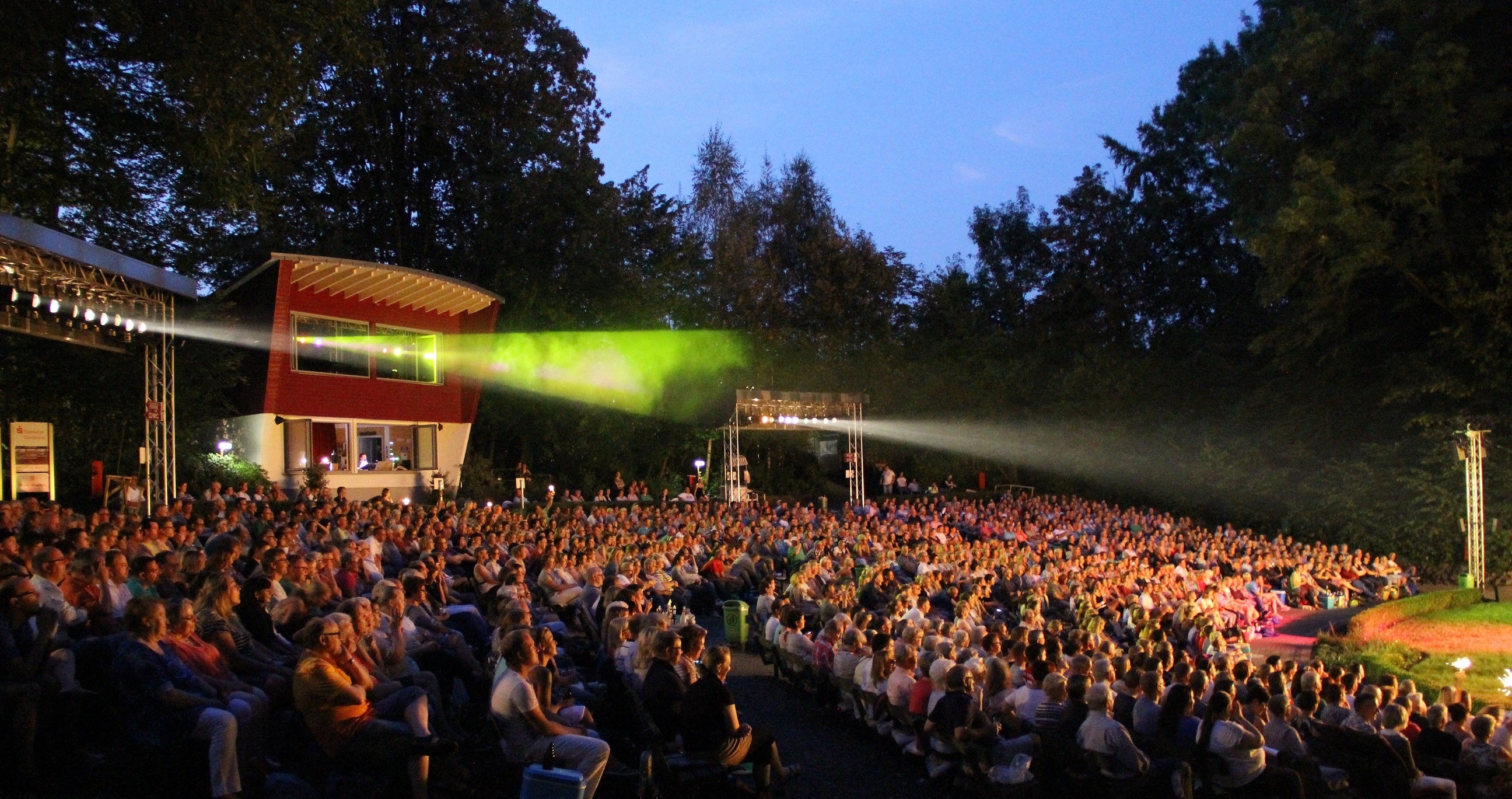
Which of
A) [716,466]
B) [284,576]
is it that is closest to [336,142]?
[716,466]

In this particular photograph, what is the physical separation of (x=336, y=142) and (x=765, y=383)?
44.1ft

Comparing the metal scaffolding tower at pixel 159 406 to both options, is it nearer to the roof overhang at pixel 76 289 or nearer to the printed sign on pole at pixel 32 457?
the roof overhang at pixel 76 289

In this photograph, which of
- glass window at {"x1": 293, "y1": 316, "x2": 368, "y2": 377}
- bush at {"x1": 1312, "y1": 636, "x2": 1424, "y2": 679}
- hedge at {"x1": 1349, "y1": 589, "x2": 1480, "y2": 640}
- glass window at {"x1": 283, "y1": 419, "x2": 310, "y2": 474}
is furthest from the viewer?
glass window at {"x1": 293, "y1": 316, "x2": 368, "y2": 377}

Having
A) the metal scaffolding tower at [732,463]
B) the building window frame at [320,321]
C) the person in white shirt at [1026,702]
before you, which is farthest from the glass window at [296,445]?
the person in white shirt at [1026,702]

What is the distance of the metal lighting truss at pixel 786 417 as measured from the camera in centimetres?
2381

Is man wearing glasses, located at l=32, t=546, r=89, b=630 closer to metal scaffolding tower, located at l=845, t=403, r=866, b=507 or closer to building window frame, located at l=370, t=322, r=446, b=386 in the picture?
building window frame, located at l=370, t=322, r=446, b=386

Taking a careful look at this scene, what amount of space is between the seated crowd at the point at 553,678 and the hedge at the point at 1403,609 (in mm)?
4871

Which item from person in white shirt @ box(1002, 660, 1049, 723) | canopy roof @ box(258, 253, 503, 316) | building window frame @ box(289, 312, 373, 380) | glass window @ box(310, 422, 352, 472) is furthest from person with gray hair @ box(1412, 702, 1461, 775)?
glass window @ box(310, 422, 352, 472)

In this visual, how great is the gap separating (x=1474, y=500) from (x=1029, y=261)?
2088 centimetres

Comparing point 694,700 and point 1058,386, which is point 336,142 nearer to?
point 1058,386

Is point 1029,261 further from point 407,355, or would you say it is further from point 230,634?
point 230,634

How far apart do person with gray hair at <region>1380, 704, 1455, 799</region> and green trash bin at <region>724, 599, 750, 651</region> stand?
692 centimetres

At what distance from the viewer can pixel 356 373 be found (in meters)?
23.6

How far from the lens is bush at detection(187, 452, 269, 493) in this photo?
65.1 ft
